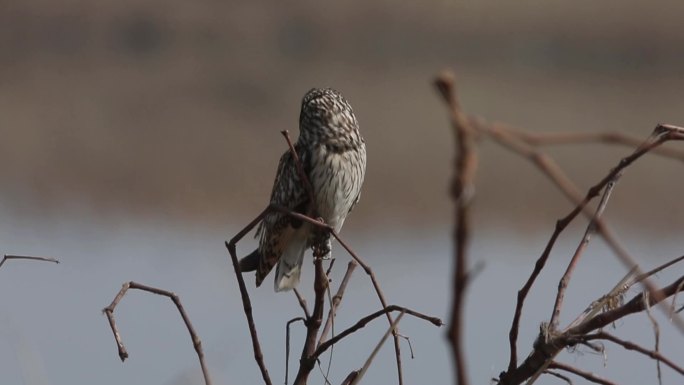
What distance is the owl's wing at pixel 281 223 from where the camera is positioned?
12.5 feet

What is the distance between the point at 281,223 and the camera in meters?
3.88

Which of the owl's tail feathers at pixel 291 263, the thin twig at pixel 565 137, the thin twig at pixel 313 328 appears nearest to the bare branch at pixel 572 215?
the thin twig at pixel 313 328

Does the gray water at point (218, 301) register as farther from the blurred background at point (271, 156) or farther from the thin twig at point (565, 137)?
the thin twig at point (565, 137)

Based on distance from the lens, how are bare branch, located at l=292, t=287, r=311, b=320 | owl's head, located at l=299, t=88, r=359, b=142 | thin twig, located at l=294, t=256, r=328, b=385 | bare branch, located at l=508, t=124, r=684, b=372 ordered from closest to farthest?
bare branch, located at l=508, t=124, r=684, b=372
thin twig, located at l=294, t=256, r=328, b=385
bare branch, located at l=292, t=287, r=311, b=320
owl's head, located at l=299, t=88, r=359, b=142

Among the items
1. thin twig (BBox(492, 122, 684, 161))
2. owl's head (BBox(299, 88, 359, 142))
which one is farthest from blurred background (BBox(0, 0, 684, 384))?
thin twig (BBox(492, 122, 684, 161))

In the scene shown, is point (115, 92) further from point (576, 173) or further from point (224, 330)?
point (224, 330)

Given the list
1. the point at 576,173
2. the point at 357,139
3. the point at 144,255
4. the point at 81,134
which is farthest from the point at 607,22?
the point at 357,139

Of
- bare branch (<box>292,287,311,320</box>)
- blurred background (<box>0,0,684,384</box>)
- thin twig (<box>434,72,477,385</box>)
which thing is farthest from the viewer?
blurred background (<box>0,0,684,384</box>)

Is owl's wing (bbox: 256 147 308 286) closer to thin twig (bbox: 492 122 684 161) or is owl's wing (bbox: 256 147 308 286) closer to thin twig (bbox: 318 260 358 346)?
thin twig (bbox: 318 260 358 346)

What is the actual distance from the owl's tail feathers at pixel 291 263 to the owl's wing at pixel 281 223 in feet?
0.29

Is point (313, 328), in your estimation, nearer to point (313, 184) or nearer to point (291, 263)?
point (313, 184)

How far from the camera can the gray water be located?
209 inches

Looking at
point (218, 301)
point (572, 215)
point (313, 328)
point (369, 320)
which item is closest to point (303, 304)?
point (313, 328)

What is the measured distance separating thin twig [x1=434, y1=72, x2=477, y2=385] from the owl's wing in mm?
2991
